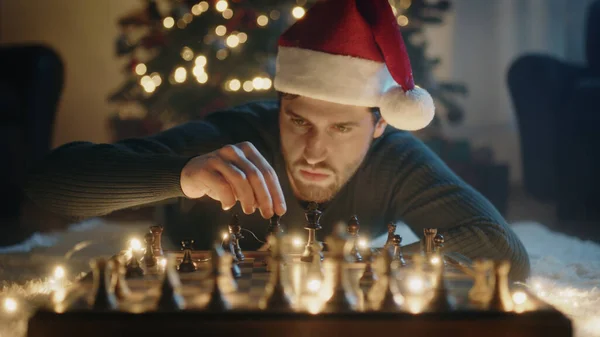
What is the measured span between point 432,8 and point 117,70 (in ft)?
7.69

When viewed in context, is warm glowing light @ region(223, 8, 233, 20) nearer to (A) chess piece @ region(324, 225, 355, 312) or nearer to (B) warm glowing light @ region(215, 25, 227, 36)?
(B) warm glowing light @ region(215, 25, 227, 36)

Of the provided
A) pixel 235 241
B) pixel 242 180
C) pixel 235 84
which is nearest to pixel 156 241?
pixel 235 241

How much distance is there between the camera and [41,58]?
10.1ft

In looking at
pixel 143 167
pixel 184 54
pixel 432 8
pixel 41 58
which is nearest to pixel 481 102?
pixel 432 8

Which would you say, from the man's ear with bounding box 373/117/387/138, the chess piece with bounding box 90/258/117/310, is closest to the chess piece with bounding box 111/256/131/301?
the chess piece with bounding box 90/258/117/310

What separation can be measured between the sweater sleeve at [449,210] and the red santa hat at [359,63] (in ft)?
0.60

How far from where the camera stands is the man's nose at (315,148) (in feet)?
5.59

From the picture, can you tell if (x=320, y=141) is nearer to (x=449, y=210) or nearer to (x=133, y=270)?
(x=449, y=210)

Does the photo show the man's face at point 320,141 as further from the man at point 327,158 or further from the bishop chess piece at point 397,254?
the bishop chess piece at point 397,254

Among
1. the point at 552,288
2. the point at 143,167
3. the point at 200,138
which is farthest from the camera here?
the point at 200,138

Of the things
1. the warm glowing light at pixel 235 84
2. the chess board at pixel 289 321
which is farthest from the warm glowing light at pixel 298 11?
the chess board at pixel 289 321

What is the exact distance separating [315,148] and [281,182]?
0.69ft

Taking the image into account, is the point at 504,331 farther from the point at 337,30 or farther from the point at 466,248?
the point at 337,30

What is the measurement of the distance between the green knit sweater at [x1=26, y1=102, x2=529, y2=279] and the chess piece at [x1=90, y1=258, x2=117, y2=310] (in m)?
0.46
